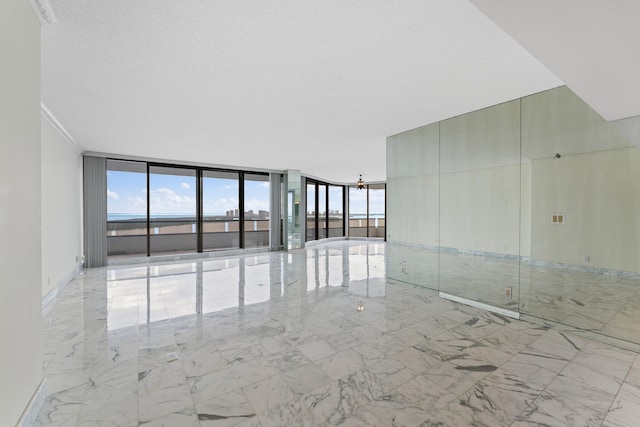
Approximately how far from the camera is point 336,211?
557 inches

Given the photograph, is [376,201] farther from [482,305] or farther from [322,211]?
[482,305]

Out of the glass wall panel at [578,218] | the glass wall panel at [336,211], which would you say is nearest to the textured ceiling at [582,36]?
the glass wall panel at [578,218]

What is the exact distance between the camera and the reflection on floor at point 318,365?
192cm

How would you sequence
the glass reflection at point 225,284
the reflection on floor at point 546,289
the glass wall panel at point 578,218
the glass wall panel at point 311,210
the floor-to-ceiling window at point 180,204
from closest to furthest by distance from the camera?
the glass wall panel at point 578,218 → the reflection on floor at point 546,289 → the glass reflection at point 225,284 → the floor-to-ceiling window at point 180,204 → the glass wall panel at point 311,210

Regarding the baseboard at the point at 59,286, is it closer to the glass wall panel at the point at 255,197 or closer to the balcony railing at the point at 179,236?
the balcony railing at the point at 179,236

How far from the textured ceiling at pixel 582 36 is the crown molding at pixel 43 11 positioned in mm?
2776

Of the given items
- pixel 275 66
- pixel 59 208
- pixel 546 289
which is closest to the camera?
pixel 275 66

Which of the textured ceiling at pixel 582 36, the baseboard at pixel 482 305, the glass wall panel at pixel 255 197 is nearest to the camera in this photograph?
the textured ceiling at pixel 582 36

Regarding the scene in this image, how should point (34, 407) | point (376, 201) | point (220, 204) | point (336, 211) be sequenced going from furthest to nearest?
1. point (336, 211)
2. point (376, 201)
3. point (220, 204)
4. point (34, 407)

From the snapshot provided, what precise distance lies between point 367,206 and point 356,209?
1.88ft

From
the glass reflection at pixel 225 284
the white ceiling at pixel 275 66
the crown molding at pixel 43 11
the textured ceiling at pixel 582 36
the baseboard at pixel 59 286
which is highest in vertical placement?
the white ceiling at pixel 275 66

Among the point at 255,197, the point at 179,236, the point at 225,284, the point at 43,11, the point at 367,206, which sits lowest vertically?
the point at 225,284

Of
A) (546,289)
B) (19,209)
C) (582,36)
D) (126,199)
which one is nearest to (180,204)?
(126,199)

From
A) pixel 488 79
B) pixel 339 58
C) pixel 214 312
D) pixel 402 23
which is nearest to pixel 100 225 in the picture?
pixel 214 312
